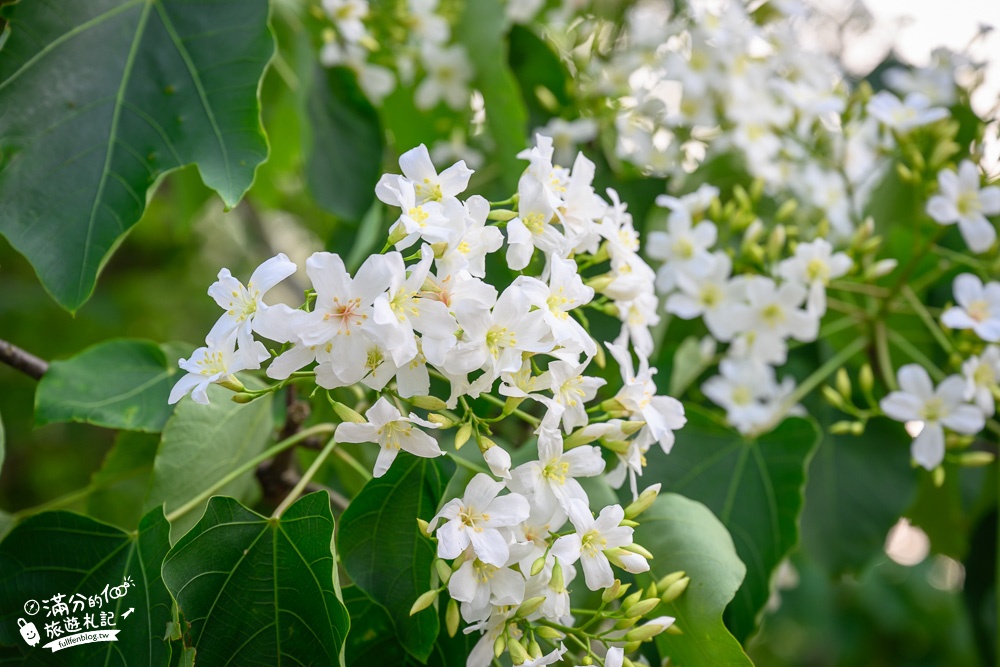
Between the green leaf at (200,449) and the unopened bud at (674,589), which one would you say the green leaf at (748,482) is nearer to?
the unopened bud at (674,589)

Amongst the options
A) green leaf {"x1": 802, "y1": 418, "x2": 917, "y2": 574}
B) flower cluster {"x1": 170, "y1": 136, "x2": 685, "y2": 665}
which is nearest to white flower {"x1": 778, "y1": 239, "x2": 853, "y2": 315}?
green leaf {"x1": 802, "y1": 418, "x2": 917, "y2": 574}

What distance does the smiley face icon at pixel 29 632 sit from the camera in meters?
0.69

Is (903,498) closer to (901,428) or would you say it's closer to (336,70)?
(901,428)

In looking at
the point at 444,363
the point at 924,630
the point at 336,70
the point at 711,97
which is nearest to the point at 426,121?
the point at 336,70

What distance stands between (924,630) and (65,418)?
2989mm

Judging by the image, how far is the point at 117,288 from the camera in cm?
252

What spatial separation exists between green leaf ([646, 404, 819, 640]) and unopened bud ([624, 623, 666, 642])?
29 cm

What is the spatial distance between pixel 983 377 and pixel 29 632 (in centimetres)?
104

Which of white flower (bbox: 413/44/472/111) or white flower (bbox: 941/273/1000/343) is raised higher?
white flower (bbox: 413/44/472/111)

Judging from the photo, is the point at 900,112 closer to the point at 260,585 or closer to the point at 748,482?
the point at 748,482

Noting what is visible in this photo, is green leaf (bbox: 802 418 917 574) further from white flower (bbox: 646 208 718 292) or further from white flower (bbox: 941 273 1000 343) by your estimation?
white flower (bbox: 646 208 718 292)

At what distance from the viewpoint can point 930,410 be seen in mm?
955

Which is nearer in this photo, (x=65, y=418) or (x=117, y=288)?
(x=65, y=418)

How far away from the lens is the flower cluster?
55 centimetres
